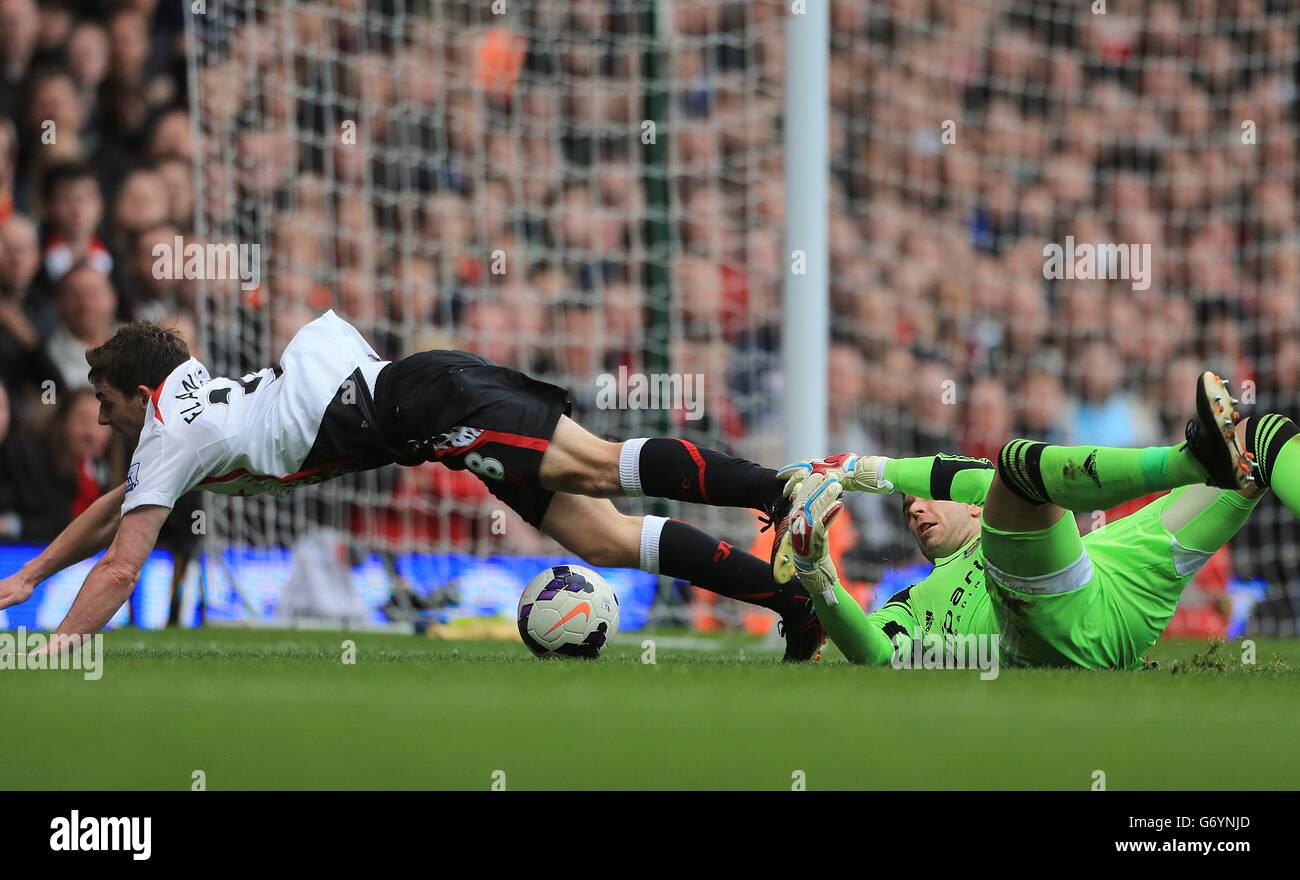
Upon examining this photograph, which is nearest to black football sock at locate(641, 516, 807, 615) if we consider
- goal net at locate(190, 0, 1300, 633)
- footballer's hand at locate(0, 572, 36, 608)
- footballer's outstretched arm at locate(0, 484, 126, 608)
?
footballer's outstretched arm at locate(0, 484, 126, 608)

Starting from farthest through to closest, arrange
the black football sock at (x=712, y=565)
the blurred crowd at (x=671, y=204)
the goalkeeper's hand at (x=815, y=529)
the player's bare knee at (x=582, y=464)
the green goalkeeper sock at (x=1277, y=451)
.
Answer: the blurred crowd at (x=671, y=204), the black football sock at (x=712, y=565), the player's bare knee at (x=582, y=464), the goalkeeper's hand at (x=815, y=529), the green goalkeeper sock at (x=1277, y=451)

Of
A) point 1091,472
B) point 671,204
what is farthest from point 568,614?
point 671,204

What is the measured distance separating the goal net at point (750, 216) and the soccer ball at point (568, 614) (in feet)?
11.3

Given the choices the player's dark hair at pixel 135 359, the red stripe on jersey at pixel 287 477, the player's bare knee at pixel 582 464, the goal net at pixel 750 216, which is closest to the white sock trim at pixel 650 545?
the player's bare knee at pixel 582 464

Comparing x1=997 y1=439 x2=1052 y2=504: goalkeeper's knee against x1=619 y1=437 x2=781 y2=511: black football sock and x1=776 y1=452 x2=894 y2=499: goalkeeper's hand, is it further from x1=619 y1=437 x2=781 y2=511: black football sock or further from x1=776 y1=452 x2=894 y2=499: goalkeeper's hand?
x1=619 y1=437 x2=781 y2=511: black football sock

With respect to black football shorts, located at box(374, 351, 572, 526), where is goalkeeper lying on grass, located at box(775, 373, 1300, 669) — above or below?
below

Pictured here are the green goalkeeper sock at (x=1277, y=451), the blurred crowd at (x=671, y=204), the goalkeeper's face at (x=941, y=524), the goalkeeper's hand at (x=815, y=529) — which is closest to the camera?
the green goalkeeper sock at (x=1277, y=451)

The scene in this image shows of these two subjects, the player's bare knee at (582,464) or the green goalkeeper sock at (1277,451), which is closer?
the green goalkeeper sock at (1277,451)

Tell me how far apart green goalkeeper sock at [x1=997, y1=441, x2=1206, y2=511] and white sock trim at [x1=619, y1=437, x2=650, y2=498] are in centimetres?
116

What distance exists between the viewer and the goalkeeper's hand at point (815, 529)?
14.1ft

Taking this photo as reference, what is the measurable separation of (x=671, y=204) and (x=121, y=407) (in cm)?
455

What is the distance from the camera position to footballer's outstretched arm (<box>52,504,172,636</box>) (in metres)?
4.55

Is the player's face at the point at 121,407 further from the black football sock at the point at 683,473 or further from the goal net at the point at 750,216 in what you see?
the goal net at the point at 750,216

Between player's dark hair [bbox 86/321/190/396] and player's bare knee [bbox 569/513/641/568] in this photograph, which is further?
player's bare knee [bbox 569/513/641/568]
